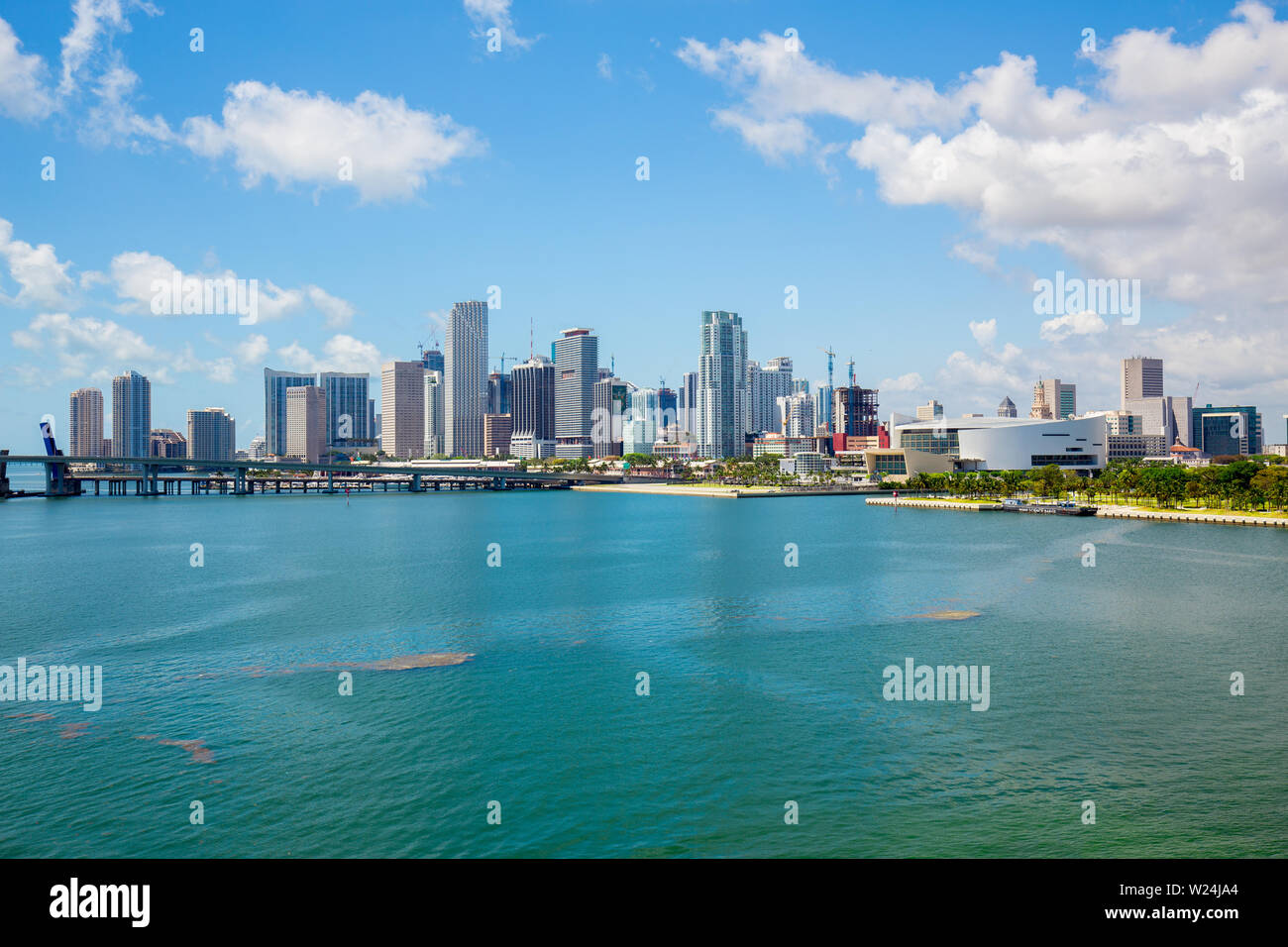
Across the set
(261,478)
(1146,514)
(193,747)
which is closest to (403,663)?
(193,747)

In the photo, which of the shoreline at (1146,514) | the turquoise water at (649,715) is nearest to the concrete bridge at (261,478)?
the shoreline at (1146,514)

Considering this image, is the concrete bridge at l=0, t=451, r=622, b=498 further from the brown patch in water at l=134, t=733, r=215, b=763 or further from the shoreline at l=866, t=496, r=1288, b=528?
the brown patch in water at l=134, t=733, r=215, b=763

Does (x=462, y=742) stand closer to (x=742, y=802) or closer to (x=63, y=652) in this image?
(x=742, y=802)

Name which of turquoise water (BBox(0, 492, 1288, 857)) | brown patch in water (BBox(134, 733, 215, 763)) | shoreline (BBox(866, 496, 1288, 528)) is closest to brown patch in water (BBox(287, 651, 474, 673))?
turquoise water (BBox(0, 492, 1288, 857))

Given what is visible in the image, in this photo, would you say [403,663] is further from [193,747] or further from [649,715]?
[649,715]

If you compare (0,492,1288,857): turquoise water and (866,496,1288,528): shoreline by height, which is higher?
(866,496,1288,528): shoreline
